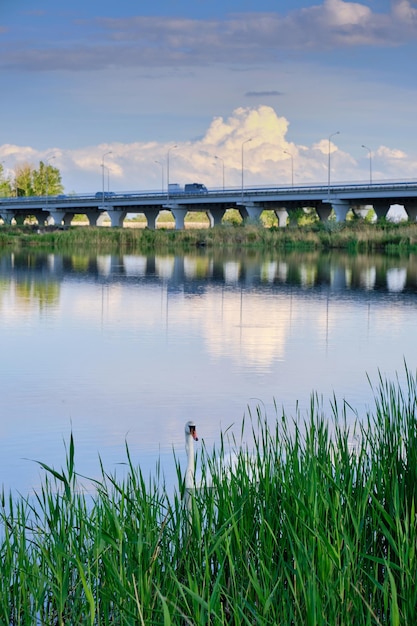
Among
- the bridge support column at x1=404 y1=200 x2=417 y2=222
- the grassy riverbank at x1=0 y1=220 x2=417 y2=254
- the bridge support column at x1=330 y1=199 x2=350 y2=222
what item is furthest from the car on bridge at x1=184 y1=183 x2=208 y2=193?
the grassy riverbank at x1=0 y1=220 x2=417 y2=254

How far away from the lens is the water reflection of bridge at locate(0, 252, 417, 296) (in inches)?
1623

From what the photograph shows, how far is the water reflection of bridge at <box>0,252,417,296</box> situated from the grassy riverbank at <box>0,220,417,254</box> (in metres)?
11.0

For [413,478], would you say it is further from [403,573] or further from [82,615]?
[82,615]

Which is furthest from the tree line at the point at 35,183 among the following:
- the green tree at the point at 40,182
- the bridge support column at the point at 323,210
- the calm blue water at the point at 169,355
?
the calm blue water at the point at 169,355

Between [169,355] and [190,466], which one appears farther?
[169,355]

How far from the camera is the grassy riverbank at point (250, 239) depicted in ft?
257

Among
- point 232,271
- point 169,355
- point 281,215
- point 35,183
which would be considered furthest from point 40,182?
point 169,355

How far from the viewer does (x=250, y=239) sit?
288ft

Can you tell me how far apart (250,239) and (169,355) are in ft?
222

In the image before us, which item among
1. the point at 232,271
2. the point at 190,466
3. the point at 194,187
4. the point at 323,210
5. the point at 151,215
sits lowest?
the point at 232,271

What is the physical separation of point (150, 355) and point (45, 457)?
29.1ft

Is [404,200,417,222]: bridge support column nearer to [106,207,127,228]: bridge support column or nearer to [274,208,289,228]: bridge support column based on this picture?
[274,208,289,228]: bridge support column

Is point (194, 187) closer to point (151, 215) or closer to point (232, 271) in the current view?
point (151, 215)

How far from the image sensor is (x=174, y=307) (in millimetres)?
31516
